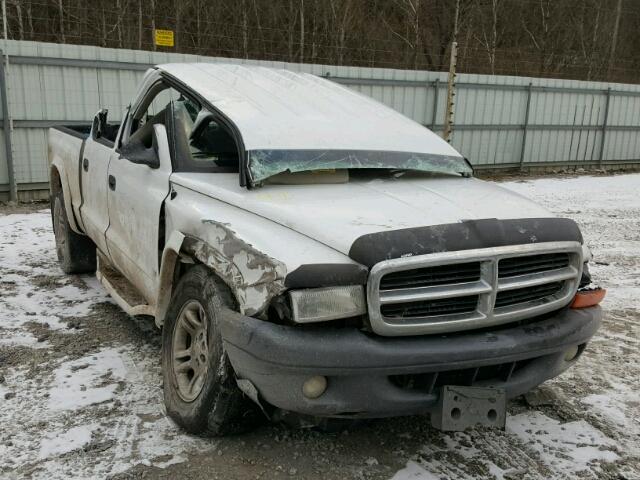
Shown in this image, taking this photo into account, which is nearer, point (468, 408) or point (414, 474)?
point (468, 408)

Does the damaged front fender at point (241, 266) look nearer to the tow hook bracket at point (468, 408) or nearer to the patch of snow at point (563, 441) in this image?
the tow hook bracket at point (468, 408)

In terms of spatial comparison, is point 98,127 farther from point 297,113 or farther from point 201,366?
point 201,366

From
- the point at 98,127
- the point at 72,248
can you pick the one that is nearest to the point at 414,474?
the point at 98,127

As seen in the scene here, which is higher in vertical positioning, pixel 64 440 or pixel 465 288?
pixel 465 288

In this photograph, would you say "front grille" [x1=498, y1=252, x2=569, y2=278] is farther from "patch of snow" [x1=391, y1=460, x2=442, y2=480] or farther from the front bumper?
"patch of snow" [x1=391, y1=460, x2=442, y2=480]

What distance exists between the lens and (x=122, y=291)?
4133 mm

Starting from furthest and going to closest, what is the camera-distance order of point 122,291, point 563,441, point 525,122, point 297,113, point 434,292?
point 525,122, point 122,291, point 297,113, point 563,441, point 434,292

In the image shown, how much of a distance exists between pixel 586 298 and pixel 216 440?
1.94 m

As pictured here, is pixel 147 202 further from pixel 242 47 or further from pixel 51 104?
pixel 242 47

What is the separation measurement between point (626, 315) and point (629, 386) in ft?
4.82

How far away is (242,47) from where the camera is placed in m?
18.3

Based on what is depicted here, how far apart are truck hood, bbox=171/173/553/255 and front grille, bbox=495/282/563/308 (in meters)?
0.34

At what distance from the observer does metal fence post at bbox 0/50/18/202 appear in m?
8.99

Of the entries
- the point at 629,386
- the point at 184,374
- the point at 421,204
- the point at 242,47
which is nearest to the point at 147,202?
the point at 184,374
